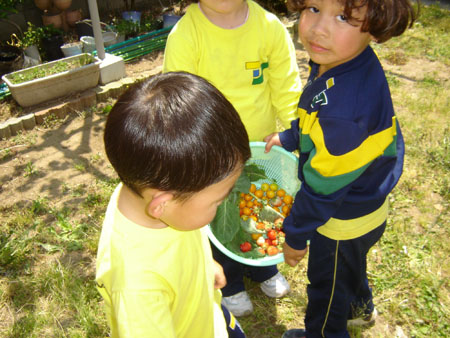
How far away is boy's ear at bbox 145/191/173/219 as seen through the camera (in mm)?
1113

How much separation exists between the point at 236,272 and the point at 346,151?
55.5 inches

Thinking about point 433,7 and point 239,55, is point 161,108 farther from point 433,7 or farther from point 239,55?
point 433,7

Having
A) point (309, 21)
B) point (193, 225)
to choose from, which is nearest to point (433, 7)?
point (309, 21)

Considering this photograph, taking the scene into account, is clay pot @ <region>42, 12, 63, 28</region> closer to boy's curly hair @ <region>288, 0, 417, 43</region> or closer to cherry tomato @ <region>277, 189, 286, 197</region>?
cherry tomato @ <region>277, 189, 286, 197</region>

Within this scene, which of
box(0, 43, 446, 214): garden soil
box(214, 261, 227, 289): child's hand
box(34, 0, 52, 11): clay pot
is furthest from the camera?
box(34, 0, 52, 11): clay pot

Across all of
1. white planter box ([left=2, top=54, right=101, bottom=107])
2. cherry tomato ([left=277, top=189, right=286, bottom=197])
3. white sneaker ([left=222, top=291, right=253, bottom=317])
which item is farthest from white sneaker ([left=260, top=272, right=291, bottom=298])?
white planter box ([left=2, top=54, right=101, bottom=107])

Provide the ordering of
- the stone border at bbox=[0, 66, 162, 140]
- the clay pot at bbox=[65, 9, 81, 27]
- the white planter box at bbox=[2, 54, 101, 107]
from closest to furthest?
1. the stone border at bbox=[0, 66, 162, 140]
2. the white planter box at bbox=[2, 54, 101, 107]
3. the clay pot at bbox=[65, 9, 81, 27]

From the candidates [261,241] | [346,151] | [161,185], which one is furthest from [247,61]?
[161,185]

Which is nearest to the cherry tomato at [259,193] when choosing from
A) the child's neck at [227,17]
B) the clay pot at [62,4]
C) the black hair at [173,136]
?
the child's neck at [227,17]

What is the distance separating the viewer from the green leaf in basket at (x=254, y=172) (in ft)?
8.87

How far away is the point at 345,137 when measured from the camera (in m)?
1.44

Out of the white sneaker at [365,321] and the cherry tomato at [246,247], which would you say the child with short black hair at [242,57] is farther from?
the white sneaker at [365,321]

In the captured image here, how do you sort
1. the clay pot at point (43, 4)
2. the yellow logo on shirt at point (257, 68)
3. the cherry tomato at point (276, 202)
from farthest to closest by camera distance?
1. the clay pot at point (43, 4)
2. the cherry tomato at point (276, 202)
3. the yellow logo on shirt at point (257, 68)

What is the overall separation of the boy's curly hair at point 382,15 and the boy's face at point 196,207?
2.39ft
